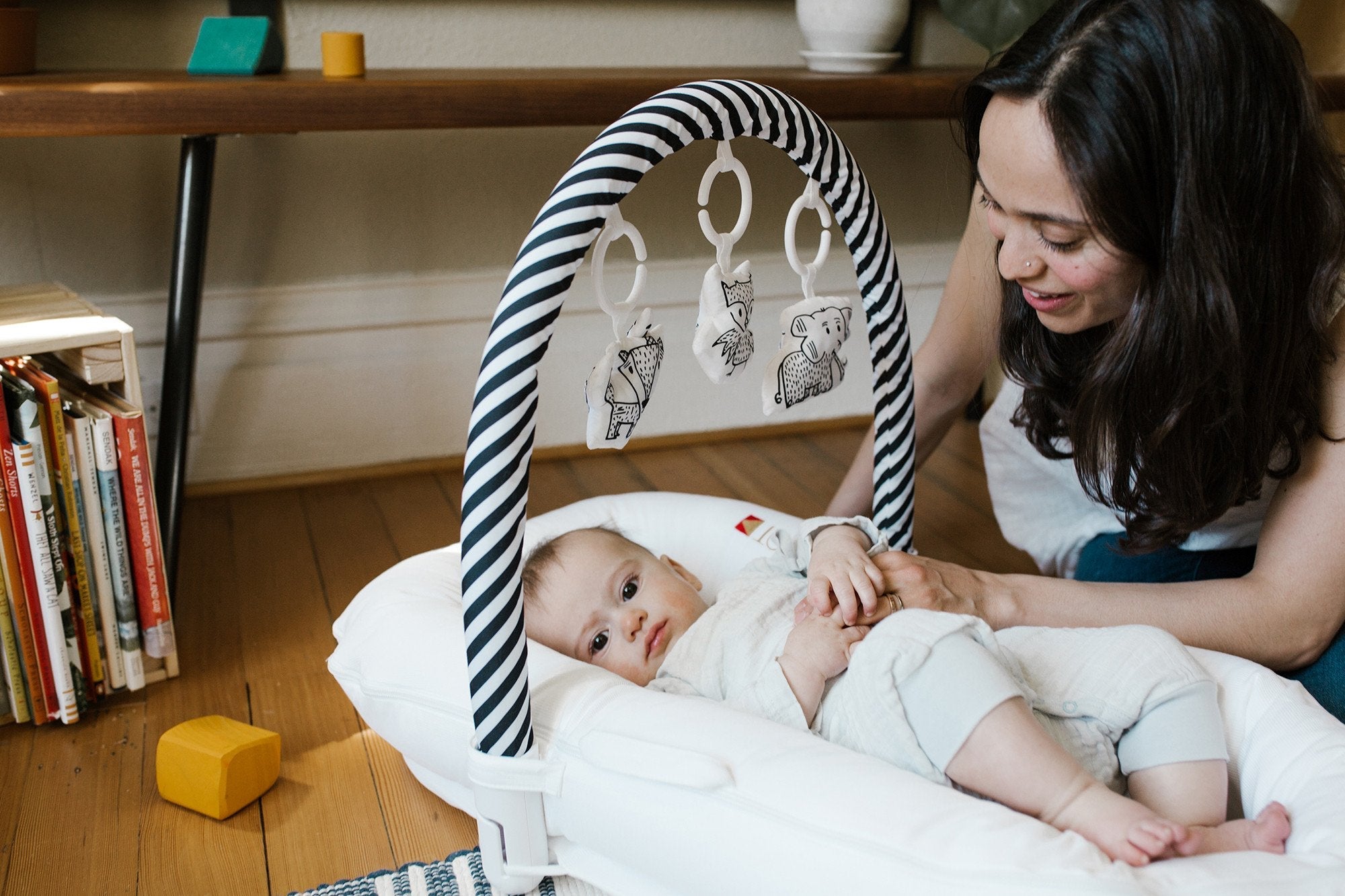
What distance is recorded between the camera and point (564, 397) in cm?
236

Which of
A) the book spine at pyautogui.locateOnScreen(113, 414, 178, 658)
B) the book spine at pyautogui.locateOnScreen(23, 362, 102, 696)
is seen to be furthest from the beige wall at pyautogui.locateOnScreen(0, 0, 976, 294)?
the book spine at pyautogui.locateOnScreen(113, 414, 178, 658)

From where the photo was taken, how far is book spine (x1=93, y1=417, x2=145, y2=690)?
1.39 metres

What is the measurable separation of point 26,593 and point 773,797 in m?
0.97

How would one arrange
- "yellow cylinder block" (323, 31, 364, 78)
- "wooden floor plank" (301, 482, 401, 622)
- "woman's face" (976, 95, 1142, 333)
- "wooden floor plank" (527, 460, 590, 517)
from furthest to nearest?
1. "wooden floor plank" (527, 460, 590, 517)
2. "wooden floor plank" (301, 482, 401, 622)
3. "yellow cylinder block" (323, 31, 364, 78)
4. "woman's face" (976, 95, 1142, 333)

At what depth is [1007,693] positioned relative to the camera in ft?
3.06

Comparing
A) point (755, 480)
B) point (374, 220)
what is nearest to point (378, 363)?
A: point (374, 220)

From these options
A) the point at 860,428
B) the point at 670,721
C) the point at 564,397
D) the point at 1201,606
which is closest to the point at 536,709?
the point at 670,721

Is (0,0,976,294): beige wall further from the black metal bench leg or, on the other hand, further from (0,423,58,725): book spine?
(0,423,58,725): book spine

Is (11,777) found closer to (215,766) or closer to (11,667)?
(11,667)

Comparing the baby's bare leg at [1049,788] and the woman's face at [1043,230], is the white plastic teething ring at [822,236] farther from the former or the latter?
the baby's bare leg at [1049,788]

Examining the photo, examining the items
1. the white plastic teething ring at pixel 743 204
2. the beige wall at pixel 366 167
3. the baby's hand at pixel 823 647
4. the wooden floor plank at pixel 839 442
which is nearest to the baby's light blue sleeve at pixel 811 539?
the baby's hand at pixel 823 647

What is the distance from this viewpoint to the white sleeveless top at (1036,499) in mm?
1486

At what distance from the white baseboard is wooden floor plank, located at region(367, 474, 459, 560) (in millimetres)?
90

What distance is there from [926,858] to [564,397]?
63.9 inches
